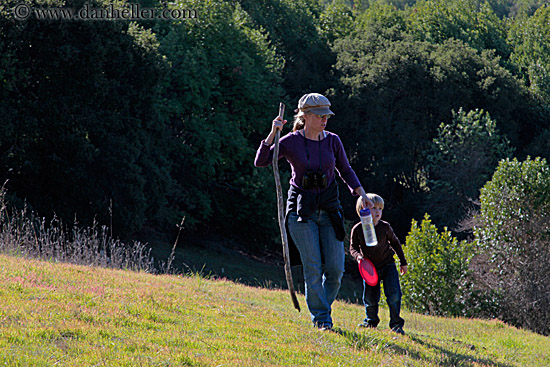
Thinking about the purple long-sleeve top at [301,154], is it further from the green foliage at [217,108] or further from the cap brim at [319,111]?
the green foliage at [217,108]

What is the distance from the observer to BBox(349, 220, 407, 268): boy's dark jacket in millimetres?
8227

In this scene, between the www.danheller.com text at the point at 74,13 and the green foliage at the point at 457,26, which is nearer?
the www.danheller.com text at the point at 74,13

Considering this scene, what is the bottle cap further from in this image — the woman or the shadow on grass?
the shadow on grass

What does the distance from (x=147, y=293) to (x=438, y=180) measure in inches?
1256

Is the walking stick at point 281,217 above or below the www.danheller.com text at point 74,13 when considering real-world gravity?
below

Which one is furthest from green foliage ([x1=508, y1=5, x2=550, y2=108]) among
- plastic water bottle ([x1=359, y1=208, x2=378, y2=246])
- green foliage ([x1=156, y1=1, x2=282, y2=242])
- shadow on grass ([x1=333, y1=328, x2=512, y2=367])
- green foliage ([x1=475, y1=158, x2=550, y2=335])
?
plastic water bottle ([x1=359, y1=208, x2=378, y2=246])

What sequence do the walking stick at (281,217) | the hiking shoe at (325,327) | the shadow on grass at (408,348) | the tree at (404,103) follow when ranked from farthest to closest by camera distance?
1. the tree at (404,103)
2. the hiking shoe at (325,327)
3. the walking stick at (281,217)
4. the shadow on grass at (408,348)

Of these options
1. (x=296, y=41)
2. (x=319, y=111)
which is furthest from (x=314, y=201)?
(x=296, y=41)

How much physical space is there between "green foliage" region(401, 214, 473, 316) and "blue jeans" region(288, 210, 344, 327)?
11.4 meters

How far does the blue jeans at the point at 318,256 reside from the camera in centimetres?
691

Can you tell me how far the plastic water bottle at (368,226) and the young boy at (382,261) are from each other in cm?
93

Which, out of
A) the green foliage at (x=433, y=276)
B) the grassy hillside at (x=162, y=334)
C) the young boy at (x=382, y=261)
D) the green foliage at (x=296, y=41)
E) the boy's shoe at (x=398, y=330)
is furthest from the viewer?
the green foliage at (x=296, y=41)

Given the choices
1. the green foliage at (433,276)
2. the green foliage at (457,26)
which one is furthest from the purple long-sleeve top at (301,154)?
the green foliage at (457,26)

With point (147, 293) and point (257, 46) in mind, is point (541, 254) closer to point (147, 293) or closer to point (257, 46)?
point (147, 293)
